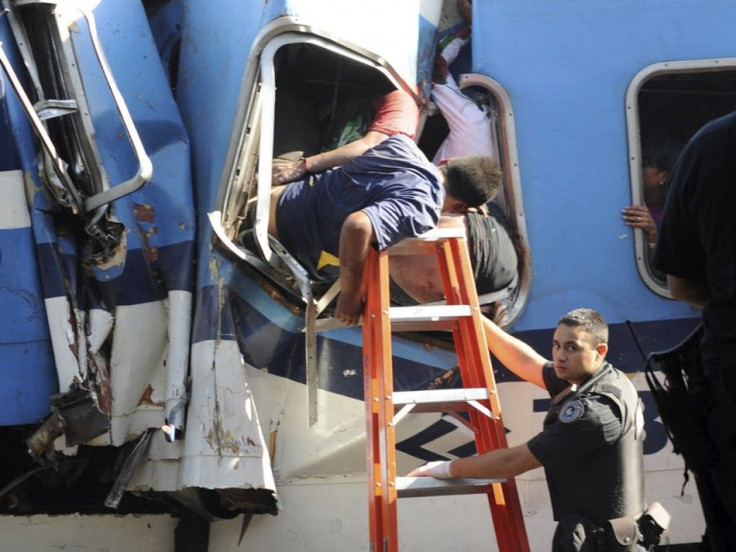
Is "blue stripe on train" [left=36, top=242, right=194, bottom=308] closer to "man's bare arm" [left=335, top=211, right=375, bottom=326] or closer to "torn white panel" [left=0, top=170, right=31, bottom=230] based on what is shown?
"torn white panel" [left=0, top=170, right=31, bottom=230]

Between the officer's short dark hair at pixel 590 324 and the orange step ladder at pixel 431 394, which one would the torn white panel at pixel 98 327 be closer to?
the orange step ladder at pixel 431 394

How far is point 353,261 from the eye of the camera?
340cm

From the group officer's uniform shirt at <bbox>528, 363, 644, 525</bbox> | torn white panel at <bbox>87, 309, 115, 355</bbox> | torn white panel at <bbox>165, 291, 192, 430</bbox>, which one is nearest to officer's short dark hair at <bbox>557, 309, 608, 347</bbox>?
officer's uniform shirt at <bbox>528, 363, 644, 525</bbox>

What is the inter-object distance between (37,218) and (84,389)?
0.61m

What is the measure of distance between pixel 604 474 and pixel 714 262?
921 mm

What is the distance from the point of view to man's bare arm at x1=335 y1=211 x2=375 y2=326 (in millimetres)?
3320

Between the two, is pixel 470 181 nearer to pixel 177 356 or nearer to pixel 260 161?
pixel 260 161

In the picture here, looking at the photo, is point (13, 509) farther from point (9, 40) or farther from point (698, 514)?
point (698, 514)

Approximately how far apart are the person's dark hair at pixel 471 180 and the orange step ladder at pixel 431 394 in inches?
8.9

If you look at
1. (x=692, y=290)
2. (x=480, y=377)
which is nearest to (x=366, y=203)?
(x=480, y=377)

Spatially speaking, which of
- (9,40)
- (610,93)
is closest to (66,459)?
(9,40)

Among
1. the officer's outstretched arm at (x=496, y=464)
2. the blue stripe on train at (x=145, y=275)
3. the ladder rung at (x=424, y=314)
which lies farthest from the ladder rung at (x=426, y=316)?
the blue stripe on train at (x=145, y=275)

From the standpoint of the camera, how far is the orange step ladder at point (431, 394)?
10.7 feet

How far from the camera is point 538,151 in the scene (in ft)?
13.7
